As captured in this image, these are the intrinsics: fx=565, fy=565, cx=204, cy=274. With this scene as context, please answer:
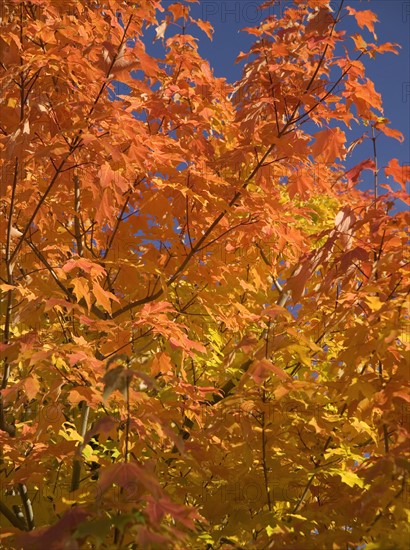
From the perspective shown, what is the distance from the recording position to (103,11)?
14.8 feet

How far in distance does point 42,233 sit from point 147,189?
0.99 m

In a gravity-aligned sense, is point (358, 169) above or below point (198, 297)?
above

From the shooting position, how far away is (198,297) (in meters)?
4.79

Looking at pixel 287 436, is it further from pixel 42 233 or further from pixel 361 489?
pixel 42 233

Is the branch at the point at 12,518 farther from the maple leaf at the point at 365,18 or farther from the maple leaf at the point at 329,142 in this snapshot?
the maple leaf at the point at 365,18

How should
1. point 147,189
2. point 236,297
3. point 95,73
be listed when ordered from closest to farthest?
1. point 95,73
2. point 147,189
3. point 236,297

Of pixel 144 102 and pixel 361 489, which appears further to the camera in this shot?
pixel 144 102

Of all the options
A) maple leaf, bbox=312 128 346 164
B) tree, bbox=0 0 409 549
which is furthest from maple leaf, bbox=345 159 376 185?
→ maple leaf, bbox=312 128 346 164

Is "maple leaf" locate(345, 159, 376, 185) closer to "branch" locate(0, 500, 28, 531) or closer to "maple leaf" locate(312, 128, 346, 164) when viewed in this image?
"maple leaf" locate(312, 128, 346, 164)

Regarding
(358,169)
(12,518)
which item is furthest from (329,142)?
(12,518)

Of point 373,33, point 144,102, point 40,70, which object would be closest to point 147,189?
point 144,102

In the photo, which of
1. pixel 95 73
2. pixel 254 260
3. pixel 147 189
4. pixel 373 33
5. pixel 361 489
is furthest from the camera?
pixel 254 260

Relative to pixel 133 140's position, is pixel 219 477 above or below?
below

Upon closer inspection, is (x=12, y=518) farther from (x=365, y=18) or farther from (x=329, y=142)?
(x=365, y=18)
